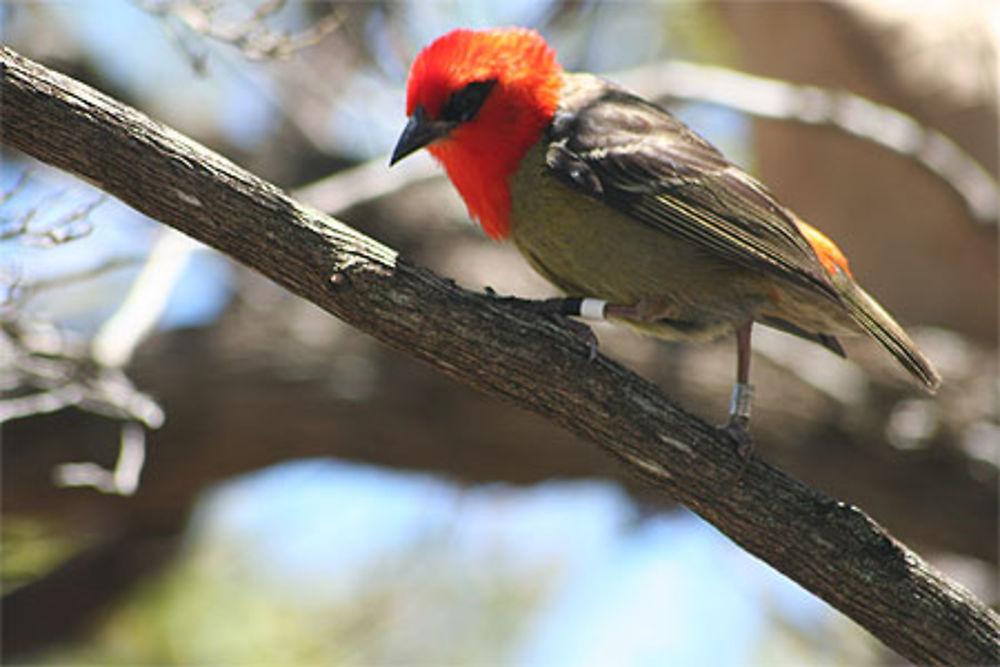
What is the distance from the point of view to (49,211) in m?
3.41

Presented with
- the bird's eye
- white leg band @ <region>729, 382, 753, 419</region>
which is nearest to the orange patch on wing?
white leg band @ <region>729, 382, 753, 419</region>

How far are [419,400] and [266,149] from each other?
191 cm

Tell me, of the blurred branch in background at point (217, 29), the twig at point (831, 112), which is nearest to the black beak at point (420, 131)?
the blurred branch in background at point (217, 29)

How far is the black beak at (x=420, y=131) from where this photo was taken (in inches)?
136

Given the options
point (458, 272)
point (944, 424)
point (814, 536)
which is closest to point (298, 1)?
point (458, 272)

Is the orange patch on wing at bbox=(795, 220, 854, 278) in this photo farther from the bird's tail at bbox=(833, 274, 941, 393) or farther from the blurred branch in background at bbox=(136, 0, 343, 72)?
the blurred branch in background at bbox=(136, 0, 343, 72)

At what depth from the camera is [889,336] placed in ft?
10.6

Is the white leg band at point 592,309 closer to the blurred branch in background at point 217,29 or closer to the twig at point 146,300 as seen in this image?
the blurred branch in background at point 217,29

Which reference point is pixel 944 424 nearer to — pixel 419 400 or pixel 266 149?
pixel 419 400

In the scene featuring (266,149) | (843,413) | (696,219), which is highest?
(266,149)

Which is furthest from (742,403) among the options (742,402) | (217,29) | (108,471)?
(108,471)

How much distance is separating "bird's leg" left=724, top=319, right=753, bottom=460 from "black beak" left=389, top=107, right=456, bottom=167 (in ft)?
3.46

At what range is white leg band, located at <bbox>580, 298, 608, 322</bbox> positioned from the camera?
3414 mm

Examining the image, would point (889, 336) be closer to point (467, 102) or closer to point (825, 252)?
point (825, 252)
